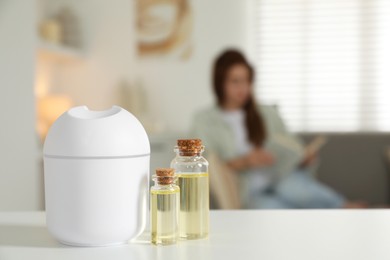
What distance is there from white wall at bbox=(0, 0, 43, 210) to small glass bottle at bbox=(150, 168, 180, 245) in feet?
7.12

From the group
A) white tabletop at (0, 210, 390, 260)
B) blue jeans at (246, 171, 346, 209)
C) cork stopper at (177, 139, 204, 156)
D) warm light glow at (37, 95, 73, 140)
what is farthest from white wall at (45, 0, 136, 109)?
cork stopper at (177, 139, 204, 156)

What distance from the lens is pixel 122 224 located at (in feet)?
2.53

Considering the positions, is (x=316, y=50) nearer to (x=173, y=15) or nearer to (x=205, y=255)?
(x=173, y=15)

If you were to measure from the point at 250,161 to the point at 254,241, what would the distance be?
1.97 m

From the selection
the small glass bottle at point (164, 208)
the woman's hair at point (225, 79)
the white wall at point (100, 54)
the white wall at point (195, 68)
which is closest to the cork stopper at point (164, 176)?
the small glass bottle at point (164, 208)

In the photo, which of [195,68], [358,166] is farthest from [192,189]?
[195,68]

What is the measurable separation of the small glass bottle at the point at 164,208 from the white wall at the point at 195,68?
10.4ft

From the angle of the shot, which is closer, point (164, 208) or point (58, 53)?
point (164, 208)

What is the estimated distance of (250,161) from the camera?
2.77 m

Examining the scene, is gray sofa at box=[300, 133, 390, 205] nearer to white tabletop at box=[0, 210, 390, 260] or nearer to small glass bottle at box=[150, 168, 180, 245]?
white tabletop at box=[0, 210, 390, 260]

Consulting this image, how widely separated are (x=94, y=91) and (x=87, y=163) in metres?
3.38

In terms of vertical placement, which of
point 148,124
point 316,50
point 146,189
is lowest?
point 148,124

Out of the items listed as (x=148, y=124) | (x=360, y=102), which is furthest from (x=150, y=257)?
(x=360, y=102)

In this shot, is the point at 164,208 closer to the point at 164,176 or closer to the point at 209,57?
the point at 164,176
